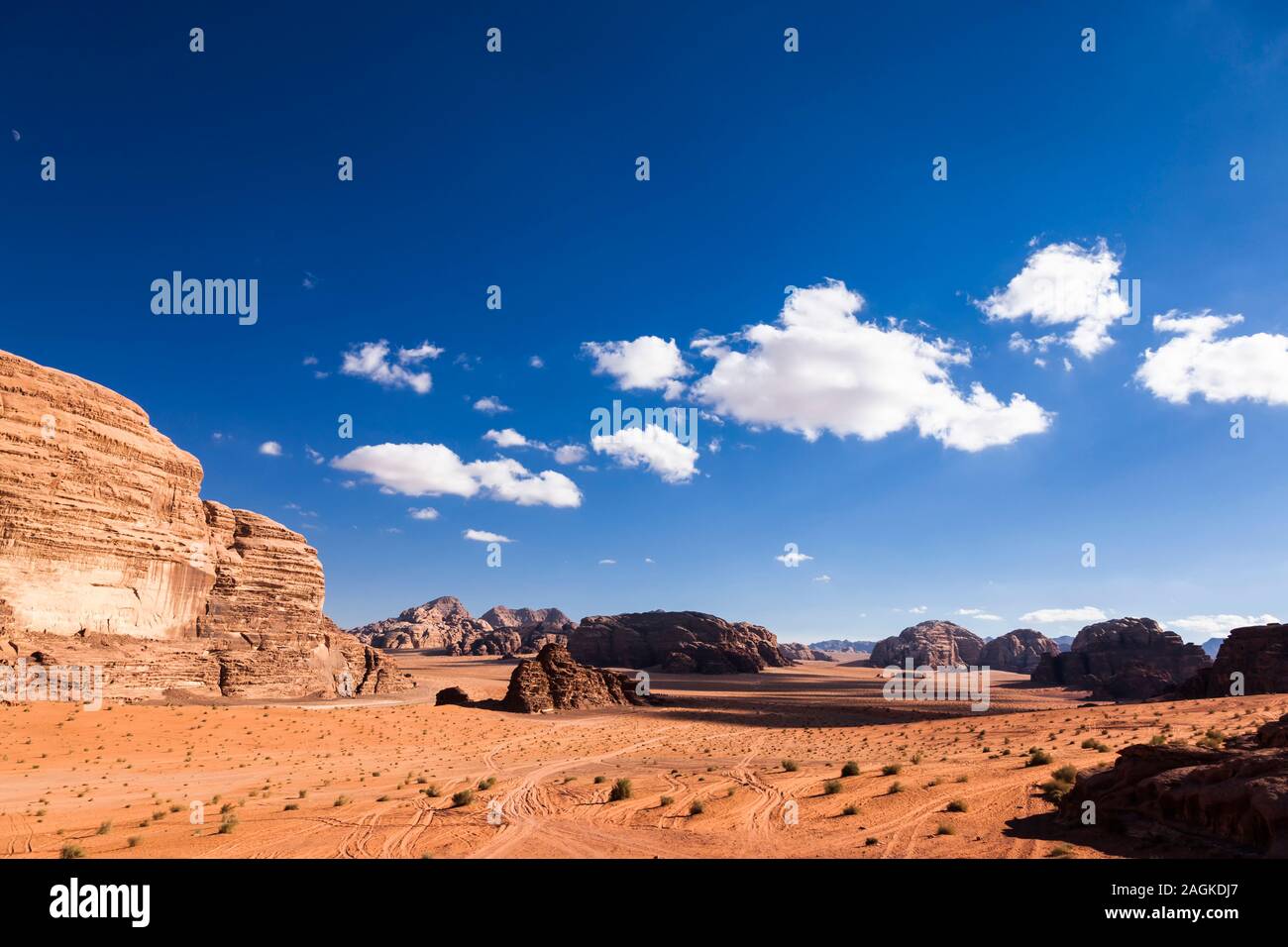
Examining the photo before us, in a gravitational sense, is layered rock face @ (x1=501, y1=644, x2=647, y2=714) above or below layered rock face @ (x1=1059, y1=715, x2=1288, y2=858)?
below

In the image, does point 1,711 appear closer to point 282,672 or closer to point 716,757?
point 282,672

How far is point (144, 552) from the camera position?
44.6 m

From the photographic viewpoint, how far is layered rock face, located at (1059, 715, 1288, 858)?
920cm

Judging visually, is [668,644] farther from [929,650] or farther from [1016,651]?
[1016,651]

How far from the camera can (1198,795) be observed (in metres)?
10.4

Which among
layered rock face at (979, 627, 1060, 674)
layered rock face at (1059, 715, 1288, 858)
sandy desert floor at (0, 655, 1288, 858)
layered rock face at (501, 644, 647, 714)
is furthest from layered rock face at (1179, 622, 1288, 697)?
layered rock face at (979, 627, 1060, 674)

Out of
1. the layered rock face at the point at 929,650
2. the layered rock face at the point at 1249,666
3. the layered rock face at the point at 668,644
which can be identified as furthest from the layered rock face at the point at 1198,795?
the layered rock face at the point at 929,650

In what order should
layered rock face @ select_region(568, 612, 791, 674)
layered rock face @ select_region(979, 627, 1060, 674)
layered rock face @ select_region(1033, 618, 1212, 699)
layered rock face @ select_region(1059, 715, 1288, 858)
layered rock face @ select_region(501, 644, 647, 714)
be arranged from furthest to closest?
1. layered rock face @ select_region(979, 627, 1060, 674)
2. layered rock face @ select_region(568, 612, 791, 674)
3. layered rock face @ select_region(1033, 618, 1212, 699)
4. layered rock face @ select_region(501, 644, 647, 714)
5. layered rock face @ select_region(1059, 715, 1288, 858)

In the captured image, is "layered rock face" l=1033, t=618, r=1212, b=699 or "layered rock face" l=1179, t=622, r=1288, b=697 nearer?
"layered rock face" l=1179, t=622, r=1288, b=697

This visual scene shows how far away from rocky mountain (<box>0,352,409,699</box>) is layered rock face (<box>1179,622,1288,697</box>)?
81.0 meters

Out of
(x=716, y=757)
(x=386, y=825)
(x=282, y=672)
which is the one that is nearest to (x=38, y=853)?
(x=386, y=825)

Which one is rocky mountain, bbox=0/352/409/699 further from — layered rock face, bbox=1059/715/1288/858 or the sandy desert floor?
layered rock face, bbox=1059/715/1288/858

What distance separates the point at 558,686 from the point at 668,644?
80091mm

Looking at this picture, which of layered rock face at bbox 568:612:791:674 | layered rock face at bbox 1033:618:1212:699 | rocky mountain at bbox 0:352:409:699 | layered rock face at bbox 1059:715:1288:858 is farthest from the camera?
layered rock face at bbox 568:612:791:674
